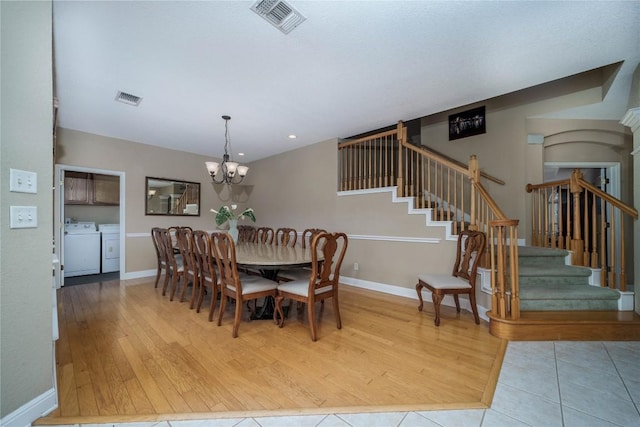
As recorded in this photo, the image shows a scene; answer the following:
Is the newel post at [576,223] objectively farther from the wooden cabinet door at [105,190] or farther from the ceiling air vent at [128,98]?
the wooden cabinet door at [105,190]

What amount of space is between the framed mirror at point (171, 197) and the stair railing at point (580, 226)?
6133mm

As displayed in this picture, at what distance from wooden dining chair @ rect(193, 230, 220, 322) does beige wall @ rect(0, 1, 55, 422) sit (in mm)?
1283

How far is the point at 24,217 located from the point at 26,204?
7 centimetres

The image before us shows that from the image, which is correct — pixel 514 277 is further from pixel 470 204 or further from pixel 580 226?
pixel 580 226

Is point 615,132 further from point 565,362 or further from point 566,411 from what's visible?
point 566,411

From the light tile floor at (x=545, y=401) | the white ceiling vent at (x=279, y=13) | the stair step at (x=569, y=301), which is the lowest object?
the light tile floor at (x=545, y=401)

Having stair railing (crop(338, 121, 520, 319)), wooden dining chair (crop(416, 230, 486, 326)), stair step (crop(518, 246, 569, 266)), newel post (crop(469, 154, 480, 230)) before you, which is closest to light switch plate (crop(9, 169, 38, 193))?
wooden dining chair (crop(416, 230, 486, 326))

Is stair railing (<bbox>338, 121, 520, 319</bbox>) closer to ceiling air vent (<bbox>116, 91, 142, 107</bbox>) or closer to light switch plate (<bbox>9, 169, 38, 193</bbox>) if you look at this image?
ceiling air vent (<bbox>116, 91, 142, 107</bbox>)

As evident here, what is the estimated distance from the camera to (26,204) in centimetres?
138

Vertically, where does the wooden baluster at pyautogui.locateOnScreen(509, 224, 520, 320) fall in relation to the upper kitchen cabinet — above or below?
below

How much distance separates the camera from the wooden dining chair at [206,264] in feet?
8.98

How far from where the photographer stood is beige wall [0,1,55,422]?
4.24 feet

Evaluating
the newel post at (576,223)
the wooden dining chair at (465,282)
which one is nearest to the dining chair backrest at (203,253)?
the wooden dining chair at (465,282)

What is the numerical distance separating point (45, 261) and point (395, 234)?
11.9 feet
